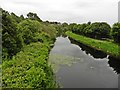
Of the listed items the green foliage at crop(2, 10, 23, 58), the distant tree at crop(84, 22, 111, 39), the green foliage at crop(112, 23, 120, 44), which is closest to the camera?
the green foliage at crop(2, 10, 23, 58)

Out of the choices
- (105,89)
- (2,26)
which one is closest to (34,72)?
(105,89)

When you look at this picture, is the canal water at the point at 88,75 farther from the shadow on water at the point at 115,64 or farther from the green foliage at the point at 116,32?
the green foliage at the point at 116,32

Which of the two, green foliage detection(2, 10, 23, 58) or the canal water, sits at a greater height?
green foliage detection(2, 10, 23, 58)

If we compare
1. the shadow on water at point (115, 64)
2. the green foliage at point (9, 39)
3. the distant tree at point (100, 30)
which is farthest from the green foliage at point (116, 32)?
the green foliage at point (9, 39)

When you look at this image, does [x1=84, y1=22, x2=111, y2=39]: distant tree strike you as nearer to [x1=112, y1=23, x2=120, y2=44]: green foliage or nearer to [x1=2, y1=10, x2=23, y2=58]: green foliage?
[x1=112, y1=23, x2=120, y2=44]: green foliage

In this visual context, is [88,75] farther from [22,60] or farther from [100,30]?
[100,30]

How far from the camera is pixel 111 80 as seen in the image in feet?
77.1

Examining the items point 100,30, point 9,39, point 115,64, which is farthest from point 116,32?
point 9,39

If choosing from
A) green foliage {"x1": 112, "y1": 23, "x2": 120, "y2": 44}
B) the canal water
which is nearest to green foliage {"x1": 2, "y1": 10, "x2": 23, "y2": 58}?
the canal water

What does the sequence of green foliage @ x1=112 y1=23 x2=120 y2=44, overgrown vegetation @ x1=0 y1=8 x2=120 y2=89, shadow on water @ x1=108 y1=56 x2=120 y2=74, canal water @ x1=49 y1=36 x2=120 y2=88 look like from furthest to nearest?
green foliage @ x1=112 y1=23 x2=120 y2=44 < shadow on water @ x1=108 y1=56 x2=120 y2=74 < canal water @ x1=49 y1=36 x2=120 y2=88 < overgrown vegetation @ x1=0 y1=8 x2=120 y2=89

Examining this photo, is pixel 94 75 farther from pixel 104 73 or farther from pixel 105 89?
pixel 105 89

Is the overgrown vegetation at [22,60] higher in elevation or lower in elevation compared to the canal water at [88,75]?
higher

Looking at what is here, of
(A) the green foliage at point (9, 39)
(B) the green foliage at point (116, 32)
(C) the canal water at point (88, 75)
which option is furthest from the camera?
(B) the green foliage at point (116, 32)

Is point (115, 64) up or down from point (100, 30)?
down
